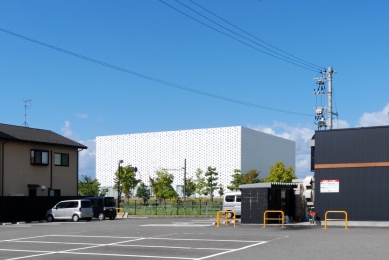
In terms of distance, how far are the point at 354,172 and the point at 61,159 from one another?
2693cm

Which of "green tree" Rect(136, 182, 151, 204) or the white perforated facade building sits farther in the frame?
the white perforated facade building

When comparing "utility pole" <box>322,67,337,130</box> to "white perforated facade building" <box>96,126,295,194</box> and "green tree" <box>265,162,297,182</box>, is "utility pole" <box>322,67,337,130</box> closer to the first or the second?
"green tree" <box>265,162,297,182</box>

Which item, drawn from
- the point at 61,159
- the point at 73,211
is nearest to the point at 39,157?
the point at 61,159

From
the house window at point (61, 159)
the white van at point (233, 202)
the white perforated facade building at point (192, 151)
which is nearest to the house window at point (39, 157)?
the house window at point (61, 159)

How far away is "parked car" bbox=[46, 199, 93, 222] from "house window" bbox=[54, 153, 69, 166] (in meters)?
7.48

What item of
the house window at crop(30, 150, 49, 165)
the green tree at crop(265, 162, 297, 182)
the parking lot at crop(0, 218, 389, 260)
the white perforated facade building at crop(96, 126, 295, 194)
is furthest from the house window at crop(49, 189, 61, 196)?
the white perforated facade building at crop(96, 126, 295, 194)

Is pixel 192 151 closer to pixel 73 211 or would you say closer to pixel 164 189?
pixel 164 189

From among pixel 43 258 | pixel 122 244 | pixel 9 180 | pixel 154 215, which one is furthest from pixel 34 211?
pixel 43 258

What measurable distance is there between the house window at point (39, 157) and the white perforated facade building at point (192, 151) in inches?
2357

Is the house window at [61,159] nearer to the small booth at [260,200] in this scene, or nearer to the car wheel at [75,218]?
the car wheel at [75,218]

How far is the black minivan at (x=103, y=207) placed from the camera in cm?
3906

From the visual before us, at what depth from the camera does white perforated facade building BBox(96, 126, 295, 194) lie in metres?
103

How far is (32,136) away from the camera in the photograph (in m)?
43.7

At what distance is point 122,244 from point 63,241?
2.78m
